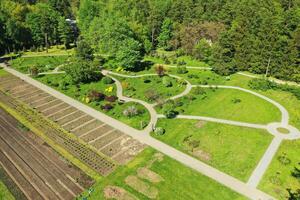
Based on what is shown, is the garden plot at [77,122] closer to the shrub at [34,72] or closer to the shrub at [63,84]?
the shrub at [63,84]

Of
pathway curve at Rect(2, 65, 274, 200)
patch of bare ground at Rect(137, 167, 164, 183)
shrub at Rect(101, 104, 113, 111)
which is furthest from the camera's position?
shrub at Rect(101, 104, 113, 111)

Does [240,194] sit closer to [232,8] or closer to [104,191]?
[104,191]

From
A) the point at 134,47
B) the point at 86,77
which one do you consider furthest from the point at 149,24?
the point at 86,77

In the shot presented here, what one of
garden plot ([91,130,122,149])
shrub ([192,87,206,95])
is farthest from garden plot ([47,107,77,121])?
shrub ([192,87,206,95])

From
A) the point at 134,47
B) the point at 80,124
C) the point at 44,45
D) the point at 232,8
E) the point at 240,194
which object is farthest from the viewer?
the point at 44,45

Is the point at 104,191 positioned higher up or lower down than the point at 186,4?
lower down

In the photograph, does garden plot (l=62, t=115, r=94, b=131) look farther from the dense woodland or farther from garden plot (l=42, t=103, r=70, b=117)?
the dense woodland
